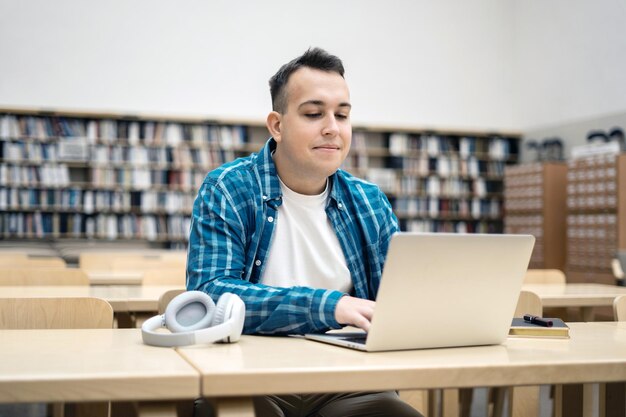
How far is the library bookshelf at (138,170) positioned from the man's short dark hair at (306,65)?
279 inches

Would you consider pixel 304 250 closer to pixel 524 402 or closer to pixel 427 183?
pixel 524 402

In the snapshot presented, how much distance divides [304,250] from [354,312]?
0.45 meters

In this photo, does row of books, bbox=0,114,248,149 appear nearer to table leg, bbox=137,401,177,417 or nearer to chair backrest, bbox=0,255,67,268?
chair backrest, bbox=0,255,67,268

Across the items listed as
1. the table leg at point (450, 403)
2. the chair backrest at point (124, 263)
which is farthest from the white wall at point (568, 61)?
the table leg at point (450, 403)

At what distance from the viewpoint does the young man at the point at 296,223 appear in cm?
163

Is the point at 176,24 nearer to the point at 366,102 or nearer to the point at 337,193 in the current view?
the point at 366,102

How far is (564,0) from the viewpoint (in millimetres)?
9125

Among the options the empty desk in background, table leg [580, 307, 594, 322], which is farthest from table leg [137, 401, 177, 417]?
table leg [580, 307, 594, 322]

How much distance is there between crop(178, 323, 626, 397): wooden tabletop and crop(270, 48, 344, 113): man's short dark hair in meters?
0.71

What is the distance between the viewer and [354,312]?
1.47m

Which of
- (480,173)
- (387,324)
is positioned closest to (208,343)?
(387,324)

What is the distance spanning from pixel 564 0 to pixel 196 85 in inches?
177

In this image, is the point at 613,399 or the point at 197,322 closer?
the point at 197,322

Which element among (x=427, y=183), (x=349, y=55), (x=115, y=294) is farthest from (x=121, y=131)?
(x=115, y=294)
